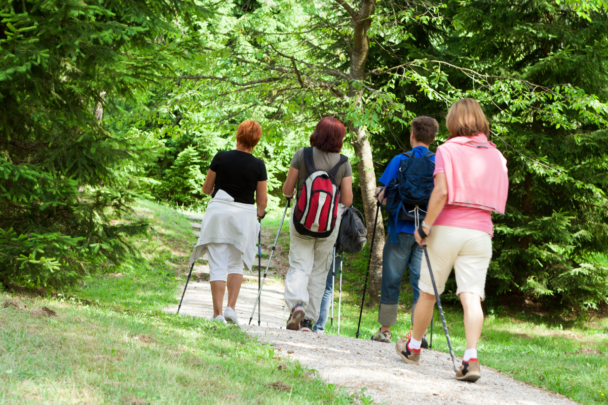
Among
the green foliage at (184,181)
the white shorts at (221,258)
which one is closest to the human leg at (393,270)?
the white shorts at (221,258)

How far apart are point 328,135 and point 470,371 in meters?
2.51

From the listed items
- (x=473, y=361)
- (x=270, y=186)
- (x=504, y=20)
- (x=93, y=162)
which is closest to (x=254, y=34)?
(x=504, y=20)

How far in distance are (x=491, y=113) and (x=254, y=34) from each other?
5.01 m

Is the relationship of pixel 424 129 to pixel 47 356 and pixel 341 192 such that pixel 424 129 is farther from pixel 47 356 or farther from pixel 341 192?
pixel 47 356

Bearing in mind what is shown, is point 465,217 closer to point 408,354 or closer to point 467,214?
point 467,214

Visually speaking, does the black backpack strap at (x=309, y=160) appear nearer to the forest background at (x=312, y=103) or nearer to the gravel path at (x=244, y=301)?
the forest background at (x=312, y=103)

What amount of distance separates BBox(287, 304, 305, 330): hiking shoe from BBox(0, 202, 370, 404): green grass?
75cm

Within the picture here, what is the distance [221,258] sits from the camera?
5223 mm

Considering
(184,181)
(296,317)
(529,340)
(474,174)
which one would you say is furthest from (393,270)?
(184,181)

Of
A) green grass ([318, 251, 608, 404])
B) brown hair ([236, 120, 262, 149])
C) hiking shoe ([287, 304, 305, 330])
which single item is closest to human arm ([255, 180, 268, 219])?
brown hair ([236, 120, 262, 149])

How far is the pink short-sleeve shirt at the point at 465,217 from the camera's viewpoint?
372cm

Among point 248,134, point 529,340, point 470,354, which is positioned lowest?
point 529,340

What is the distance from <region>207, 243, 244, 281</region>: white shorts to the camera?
5.21 m

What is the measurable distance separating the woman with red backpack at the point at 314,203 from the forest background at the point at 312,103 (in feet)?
5.57
